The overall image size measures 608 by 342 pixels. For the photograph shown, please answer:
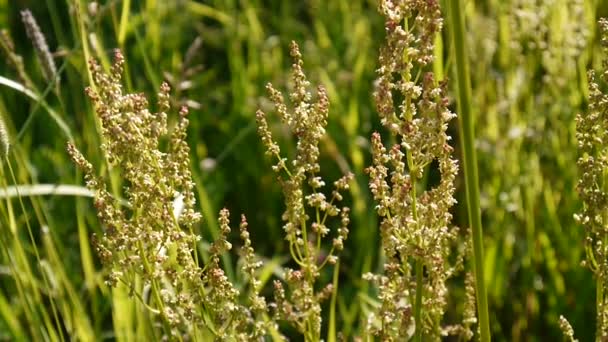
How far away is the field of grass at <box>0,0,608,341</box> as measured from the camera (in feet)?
5.82

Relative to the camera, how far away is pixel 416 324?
124 cm

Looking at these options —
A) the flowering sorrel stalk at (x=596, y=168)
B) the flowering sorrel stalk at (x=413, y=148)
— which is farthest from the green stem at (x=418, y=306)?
the flowering sorrel stalk at (x=596, y=168)

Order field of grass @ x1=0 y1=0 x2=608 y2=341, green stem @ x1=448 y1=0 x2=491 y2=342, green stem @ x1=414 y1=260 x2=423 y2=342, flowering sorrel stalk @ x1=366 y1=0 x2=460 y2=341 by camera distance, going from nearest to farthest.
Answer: green stem @ x1=448 y1=0 x2=491 y2=342, flowering sorrel stalk @ x1=366 y1=0 x2=460 y2=341, green stem @ x1=414 y1=260 x2=423 y2=342, field of grass @ x1=0 y1=0 x2=608 y2=341

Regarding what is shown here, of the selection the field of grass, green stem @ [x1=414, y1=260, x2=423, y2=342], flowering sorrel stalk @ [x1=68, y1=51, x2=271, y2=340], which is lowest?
green stem @ [x1=414, y1=260, x2=423, y2=342]

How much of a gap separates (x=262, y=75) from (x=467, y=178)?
6.94ft

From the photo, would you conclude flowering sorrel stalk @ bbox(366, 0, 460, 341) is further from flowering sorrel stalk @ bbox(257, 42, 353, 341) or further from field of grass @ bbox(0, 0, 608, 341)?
field of grass @ bbox(0, 0, 608, 341)

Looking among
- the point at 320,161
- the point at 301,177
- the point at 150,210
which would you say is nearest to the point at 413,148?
the point at 301,177

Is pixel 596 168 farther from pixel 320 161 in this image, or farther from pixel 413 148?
pixel 320 161

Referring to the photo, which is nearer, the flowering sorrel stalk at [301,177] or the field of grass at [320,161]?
the flowering sorrel stalk at [301,177]

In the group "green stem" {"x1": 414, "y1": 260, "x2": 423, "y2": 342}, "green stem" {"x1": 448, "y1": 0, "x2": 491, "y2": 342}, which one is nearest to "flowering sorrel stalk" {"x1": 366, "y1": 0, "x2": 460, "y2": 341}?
"green stem" {"x1": 414, "y1": 260, "x2": 423, "y2": 342}

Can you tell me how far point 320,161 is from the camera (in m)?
2.74

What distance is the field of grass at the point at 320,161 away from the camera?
177 cm

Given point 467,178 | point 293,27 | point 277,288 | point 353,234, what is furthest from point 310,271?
point 293,27

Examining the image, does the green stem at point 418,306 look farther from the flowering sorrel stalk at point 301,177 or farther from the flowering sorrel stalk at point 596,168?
the flowering sorrel stalk at point 596,168
